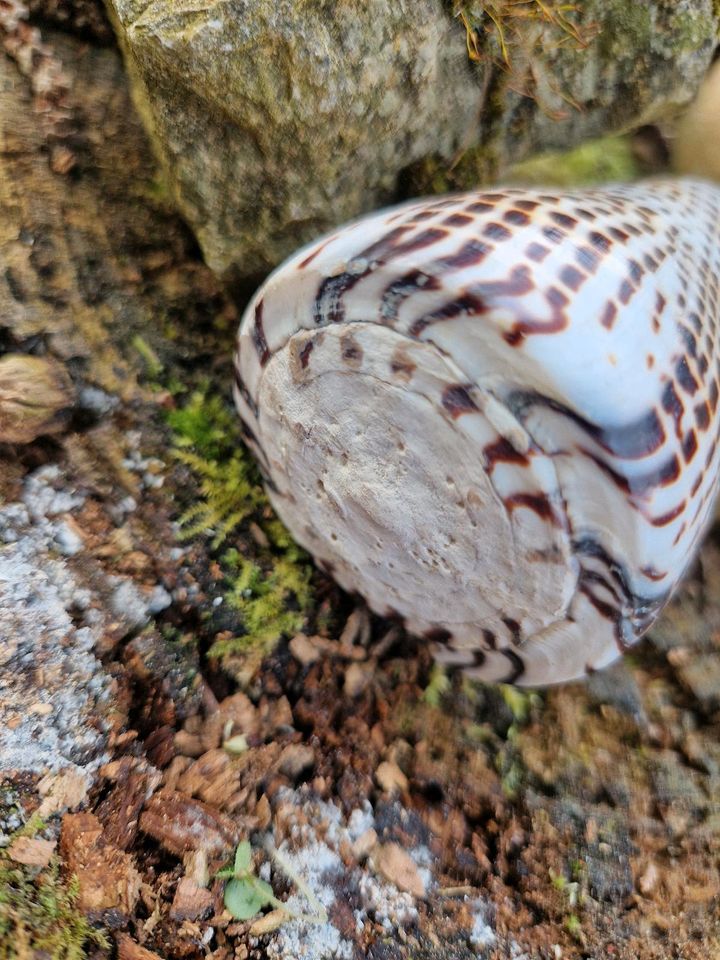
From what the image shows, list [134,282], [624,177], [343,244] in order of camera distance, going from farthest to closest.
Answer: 1. [624,177]
2. [134,282]
3. [343,244]

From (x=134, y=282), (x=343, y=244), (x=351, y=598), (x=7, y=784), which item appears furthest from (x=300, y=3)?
(x=7, y=784)

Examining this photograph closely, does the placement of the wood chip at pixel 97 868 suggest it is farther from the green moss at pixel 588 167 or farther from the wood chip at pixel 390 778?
the green moss at pixel 588 167

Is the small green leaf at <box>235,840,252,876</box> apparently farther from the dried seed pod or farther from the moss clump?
the dried seed pod

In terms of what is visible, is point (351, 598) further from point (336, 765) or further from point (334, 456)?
point (334, 456)

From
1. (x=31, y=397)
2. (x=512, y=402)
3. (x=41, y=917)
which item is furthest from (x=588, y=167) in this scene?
(x=41, y=917)

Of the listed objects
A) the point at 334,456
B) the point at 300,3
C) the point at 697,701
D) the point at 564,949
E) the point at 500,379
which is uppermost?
the point at 300,3

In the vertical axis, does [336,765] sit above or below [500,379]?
below

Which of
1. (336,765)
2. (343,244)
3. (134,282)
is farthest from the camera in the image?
(134,282)

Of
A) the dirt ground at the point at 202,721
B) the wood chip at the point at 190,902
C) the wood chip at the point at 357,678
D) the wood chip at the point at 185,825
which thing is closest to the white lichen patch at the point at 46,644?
the dirt ground at the point at 202,721
